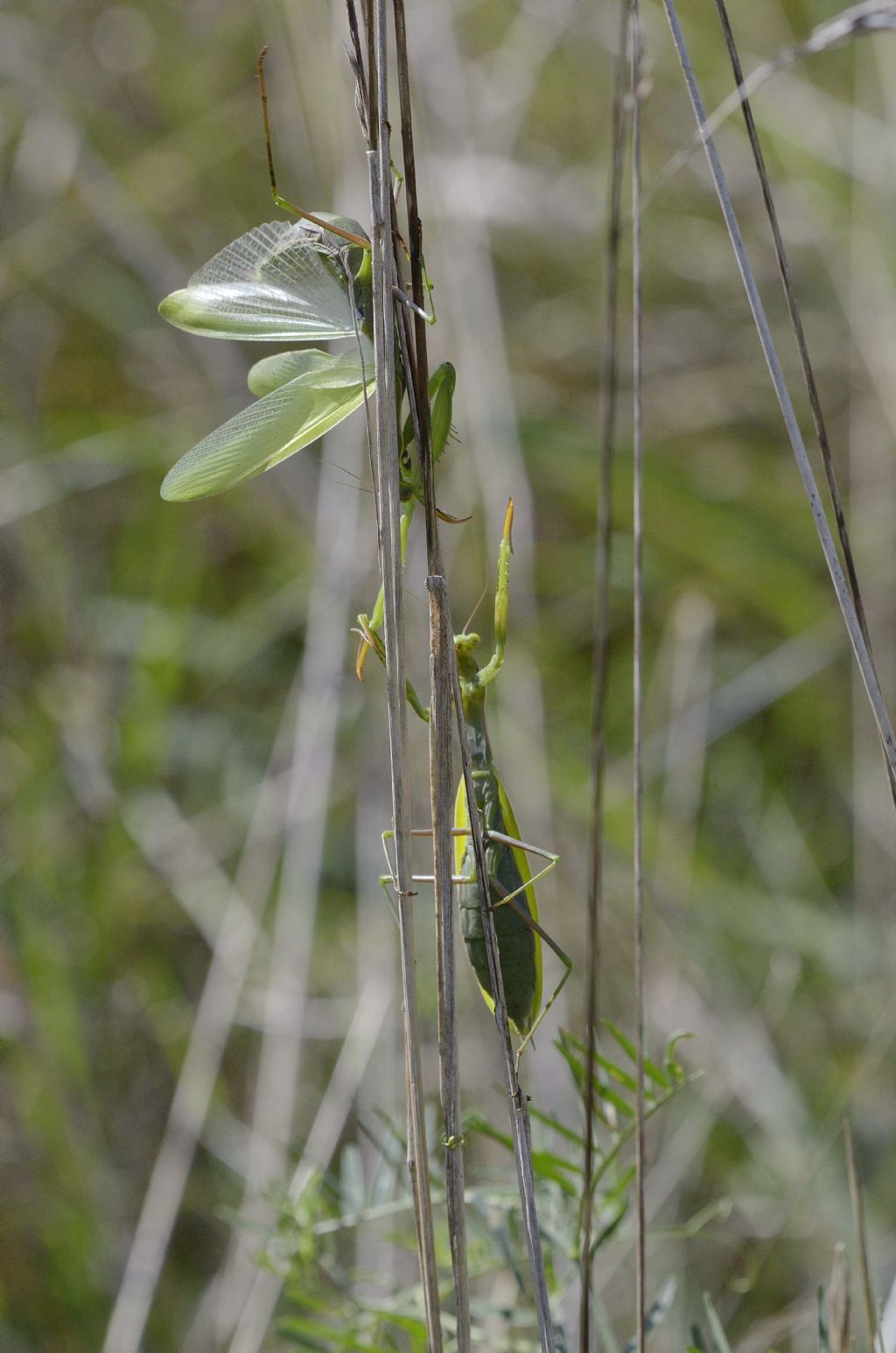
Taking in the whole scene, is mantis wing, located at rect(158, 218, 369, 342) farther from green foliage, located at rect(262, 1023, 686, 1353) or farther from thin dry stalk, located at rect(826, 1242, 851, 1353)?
thin dry stalk, located at rect(826, 1242, 851, 1353)

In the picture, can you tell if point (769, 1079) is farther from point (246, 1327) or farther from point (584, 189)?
point (584, 189)

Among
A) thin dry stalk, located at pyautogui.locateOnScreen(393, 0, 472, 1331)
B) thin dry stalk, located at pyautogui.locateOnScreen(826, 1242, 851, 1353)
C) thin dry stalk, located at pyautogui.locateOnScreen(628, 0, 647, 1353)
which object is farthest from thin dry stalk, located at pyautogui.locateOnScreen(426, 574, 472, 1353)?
thin dry stalk, located at pyautogui.locateOnScreen(826, 1242, 851, 1353)

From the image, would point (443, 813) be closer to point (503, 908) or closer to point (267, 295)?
point (503, 908)

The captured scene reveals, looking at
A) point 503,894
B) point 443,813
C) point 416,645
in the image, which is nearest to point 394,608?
point 443,813

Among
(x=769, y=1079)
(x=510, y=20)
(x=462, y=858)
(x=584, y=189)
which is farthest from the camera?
(x=510, y=20)

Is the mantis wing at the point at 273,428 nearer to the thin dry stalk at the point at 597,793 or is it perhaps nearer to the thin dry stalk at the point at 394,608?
the thin dry stalk at the point at 394,608

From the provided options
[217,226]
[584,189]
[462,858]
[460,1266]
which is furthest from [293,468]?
[460,1266]

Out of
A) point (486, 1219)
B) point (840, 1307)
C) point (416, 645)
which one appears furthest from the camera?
point (416, 645)
